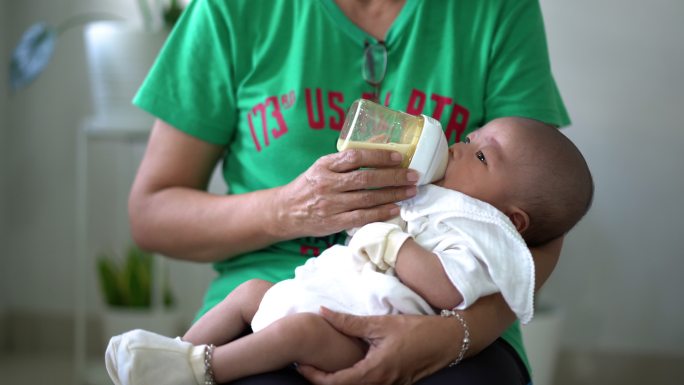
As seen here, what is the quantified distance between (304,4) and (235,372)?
0.64 meters

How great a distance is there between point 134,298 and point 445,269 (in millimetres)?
1643

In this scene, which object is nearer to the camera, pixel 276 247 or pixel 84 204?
pixel 276 247

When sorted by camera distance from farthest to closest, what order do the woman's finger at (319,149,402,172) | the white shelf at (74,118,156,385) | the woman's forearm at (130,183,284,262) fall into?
the white shelf at (74,118,156,385) → the woman's forearm at (130,183,284,262) → the woman's finger at (319,149,402,172)

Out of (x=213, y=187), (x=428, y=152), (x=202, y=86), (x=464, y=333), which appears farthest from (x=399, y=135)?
(x=213, y=187)

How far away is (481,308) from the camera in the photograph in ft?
3.79

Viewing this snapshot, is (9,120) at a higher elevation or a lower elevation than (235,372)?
lower

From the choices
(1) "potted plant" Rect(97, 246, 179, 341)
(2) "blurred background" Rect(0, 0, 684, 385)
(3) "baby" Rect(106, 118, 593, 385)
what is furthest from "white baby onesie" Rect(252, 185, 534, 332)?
(1) "potted plant" Rect(97, 246, 179, 341)

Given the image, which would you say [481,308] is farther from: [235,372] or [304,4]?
[304,4]

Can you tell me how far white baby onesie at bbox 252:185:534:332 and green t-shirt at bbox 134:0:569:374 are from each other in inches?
8.3

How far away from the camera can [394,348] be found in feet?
3.48

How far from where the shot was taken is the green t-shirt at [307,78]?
135 cm

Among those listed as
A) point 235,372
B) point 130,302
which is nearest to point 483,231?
point 235,372

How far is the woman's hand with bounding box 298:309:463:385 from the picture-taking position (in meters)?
1.05

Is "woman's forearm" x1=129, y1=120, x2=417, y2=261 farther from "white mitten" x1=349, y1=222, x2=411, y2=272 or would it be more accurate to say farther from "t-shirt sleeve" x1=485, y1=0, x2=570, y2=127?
"t-shirt sleeve" x1=485, y1=0, x2=570, y2=127
